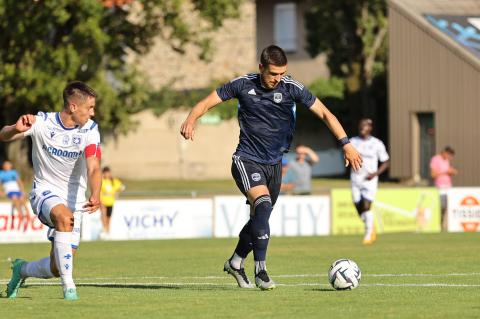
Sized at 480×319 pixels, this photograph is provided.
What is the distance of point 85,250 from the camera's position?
23953 mm

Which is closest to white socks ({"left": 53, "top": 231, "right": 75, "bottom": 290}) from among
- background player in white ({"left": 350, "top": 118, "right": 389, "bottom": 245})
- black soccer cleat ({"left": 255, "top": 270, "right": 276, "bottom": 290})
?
black soccer cleat ({"left": 255, "top": 270, "right": 276, "bottom": 290})

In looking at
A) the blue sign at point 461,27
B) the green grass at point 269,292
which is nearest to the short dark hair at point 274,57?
the green grass at point 269,292

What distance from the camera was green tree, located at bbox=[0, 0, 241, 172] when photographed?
40125 millimetres

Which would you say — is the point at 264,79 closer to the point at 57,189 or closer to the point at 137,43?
the point at 57,189

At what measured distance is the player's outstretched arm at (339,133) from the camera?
1246 centimetres

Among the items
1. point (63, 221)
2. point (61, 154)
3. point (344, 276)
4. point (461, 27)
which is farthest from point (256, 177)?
point (461, 27)

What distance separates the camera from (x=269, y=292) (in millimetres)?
12312

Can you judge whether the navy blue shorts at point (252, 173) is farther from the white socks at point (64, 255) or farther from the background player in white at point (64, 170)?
the white socks at point (64, 255)

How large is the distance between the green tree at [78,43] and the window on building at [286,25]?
1521 centimetres

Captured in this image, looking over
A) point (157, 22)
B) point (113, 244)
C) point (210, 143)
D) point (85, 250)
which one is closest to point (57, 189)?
point (85, 250)

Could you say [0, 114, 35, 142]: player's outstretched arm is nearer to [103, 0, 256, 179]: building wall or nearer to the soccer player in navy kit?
the soccer player in navy kit

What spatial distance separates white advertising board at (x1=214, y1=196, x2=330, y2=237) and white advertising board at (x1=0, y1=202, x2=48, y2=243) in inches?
164

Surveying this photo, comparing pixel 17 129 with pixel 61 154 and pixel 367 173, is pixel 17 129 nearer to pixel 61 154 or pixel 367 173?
pixel 61 154

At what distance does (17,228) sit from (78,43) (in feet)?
45.4
